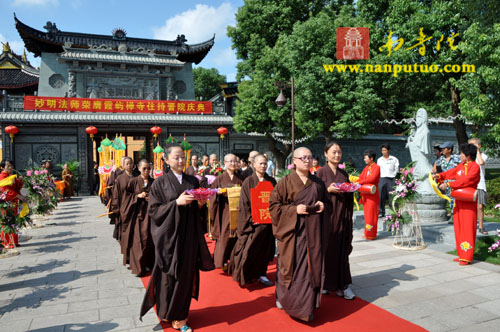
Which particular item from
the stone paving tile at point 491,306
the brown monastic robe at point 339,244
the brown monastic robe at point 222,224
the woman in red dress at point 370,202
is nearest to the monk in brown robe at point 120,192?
the brown monastic robe at point 222,224

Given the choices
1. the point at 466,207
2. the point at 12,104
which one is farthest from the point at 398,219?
the point at 12,104

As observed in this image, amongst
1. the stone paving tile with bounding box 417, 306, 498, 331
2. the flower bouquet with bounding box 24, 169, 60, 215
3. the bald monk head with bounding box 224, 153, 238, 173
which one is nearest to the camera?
the stone paving tile with bounding box 417, 306, 498, 331

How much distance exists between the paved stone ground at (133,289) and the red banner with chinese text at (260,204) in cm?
140

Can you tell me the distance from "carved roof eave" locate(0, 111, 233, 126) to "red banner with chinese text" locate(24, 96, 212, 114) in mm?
363

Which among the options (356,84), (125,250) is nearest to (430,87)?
(356,84)

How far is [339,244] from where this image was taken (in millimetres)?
4031

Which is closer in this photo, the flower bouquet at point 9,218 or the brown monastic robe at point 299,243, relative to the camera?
the brown monastic robe at point 299,243

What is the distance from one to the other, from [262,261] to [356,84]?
11373mm

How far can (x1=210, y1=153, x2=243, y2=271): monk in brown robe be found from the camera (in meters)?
5.11

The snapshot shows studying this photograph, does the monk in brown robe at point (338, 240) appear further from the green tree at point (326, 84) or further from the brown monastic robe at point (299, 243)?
the green tree at point (326, 84)

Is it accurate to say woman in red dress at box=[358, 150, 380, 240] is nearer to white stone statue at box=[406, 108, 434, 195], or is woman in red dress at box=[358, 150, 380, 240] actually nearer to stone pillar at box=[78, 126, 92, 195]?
white stone statue at box=[406, 108, 434, 195]

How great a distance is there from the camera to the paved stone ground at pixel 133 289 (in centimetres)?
343

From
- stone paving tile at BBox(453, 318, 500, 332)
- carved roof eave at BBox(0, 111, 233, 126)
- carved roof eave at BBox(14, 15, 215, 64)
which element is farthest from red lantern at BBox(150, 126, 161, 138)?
stone paving tile at BBox(453, 318, 500, 332)

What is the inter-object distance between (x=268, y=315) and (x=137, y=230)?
2.42m
